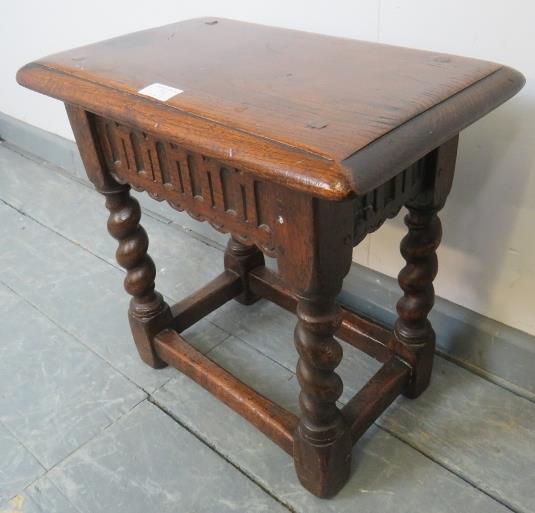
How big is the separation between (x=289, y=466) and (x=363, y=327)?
0.27 m

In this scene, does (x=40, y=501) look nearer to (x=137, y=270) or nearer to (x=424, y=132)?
(x=137, y=270)

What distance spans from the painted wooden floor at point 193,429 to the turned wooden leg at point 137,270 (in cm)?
9

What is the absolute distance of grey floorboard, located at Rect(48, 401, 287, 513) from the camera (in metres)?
0.88

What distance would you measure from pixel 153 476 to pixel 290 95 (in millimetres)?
620

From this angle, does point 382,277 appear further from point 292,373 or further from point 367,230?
point 367,230

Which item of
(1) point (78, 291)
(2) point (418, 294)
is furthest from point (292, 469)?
(1) point (78, 291)

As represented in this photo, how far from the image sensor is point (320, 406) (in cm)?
79

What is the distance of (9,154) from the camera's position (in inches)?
83.4

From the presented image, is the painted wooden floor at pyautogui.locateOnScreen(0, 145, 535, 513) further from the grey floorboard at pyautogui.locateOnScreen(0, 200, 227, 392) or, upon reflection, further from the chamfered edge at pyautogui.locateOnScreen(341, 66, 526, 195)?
the chamfered edge at pyautogui.locateOnScreen(341, 66, 526, 195)

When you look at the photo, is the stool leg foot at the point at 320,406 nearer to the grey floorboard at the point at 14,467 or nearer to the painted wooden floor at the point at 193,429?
the painted wooden floor at the point at 193,429

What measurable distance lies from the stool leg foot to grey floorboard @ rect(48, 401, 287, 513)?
8cm

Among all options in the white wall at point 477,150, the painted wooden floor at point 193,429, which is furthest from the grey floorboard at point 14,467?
A: the white wall at point 477,150

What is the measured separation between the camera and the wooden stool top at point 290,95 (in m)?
0.55

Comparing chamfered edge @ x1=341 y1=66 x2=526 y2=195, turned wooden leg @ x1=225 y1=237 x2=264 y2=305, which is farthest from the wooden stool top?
turned wooden leg @ x1=225 y1=237 x2=264 y2=305
